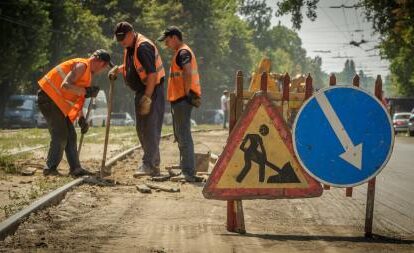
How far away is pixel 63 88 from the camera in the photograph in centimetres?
994

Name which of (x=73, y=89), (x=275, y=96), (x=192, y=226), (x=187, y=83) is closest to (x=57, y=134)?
(x=73, y=89)

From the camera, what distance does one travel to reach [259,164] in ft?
19.3

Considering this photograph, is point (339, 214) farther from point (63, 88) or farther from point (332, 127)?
point (63, 88)

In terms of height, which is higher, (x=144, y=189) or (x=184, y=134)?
(x=184, y=134)

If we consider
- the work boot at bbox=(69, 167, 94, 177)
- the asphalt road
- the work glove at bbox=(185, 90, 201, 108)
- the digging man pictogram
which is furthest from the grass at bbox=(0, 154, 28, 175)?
the digging man pictogram

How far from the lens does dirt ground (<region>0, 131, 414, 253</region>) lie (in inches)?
210

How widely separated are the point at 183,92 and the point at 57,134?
6.11 feet

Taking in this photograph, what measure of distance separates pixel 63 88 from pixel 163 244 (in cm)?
509

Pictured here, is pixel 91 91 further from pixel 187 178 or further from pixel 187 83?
pixel 187 178

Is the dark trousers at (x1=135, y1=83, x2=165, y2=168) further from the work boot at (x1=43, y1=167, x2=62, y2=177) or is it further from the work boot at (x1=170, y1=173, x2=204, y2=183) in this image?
the work boot at (x1=43, y1=167, x2=62, y2=177)

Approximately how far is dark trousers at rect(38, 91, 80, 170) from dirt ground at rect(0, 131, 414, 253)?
1.42 meters

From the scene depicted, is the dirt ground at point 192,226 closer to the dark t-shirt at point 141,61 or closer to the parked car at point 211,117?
the dark t-shirt at point 141,61

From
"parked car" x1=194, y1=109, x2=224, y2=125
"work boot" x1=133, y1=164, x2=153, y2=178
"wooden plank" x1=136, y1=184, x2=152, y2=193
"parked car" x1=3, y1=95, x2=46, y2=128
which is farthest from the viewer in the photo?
"parked car" x1=194, y1=109, x2=224, y2=125

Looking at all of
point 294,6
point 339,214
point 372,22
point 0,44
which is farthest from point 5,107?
point 339,214
